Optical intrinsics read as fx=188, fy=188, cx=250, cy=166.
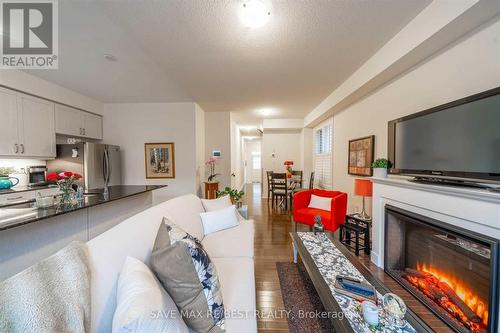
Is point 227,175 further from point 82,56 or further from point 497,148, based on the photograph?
point 497,148

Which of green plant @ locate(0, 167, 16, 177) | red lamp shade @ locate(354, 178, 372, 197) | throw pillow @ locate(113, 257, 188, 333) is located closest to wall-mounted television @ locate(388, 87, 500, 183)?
red lamp shade @ locate(354, 178, 372, 197)

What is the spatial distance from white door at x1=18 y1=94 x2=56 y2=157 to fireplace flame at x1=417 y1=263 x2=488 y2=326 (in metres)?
5.36

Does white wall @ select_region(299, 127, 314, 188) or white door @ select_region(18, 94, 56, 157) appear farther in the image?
white wall @ select_region(299, 127, 314, 188)

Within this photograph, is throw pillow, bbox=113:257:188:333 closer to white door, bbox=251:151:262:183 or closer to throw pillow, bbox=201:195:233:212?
throw pillow, bbox=201:195:233:212

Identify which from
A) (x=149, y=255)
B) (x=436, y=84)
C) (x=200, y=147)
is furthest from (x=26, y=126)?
(x=436, y=84)

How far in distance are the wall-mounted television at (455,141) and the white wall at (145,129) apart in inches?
145

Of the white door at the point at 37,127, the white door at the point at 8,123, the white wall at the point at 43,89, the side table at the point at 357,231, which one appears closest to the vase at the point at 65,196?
the white door at the point at 8,123

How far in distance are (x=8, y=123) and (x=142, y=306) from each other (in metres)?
3.74

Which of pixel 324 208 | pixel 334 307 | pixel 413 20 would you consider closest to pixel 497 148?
pixel 413 20

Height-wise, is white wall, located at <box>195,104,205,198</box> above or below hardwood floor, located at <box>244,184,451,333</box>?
above

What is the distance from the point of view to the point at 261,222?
13.0ft

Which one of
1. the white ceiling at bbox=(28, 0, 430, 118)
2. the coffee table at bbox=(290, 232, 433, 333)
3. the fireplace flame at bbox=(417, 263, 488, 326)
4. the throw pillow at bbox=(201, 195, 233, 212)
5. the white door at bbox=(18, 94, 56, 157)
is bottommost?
the fireplace flame at bbox=(417, 263, 488, 326)

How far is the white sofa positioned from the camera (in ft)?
2.77

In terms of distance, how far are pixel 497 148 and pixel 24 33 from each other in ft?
13.6
